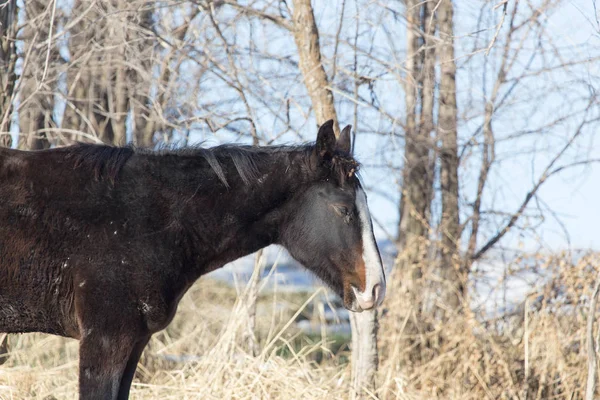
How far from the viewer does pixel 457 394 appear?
670cm

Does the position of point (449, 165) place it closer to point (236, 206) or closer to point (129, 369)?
point (236, 206)

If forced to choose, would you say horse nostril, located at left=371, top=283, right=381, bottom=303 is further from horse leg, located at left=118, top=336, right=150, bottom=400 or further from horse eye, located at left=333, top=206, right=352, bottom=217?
horse leg, located at left=118, top=336, right=150, bottom=400

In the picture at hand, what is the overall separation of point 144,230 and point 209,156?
62cm

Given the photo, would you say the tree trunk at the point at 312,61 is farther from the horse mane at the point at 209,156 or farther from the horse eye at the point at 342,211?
the horse eye at the point at 342,211

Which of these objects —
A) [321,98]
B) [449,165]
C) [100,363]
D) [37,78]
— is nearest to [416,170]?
[449,165]

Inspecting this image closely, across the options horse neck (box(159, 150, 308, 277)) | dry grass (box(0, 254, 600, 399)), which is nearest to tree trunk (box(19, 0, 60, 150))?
dry grass (box(0, 254, 600, 399))

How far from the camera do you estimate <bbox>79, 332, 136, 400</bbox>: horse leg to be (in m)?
4.02

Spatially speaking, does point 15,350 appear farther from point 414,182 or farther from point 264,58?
point 414,182

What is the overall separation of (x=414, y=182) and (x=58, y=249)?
5839 mm

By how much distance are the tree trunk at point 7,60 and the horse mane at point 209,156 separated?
8.54 ft

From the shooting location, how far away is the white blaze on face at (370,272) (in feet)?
13.9

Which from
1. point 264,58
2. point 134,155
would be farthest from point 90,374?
point 264,58

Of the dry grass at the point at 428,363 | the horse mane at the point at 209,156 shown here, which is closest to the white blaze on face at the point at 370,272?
the horse mane at the point at 209,156

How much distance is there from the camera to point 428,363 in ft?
23.0
